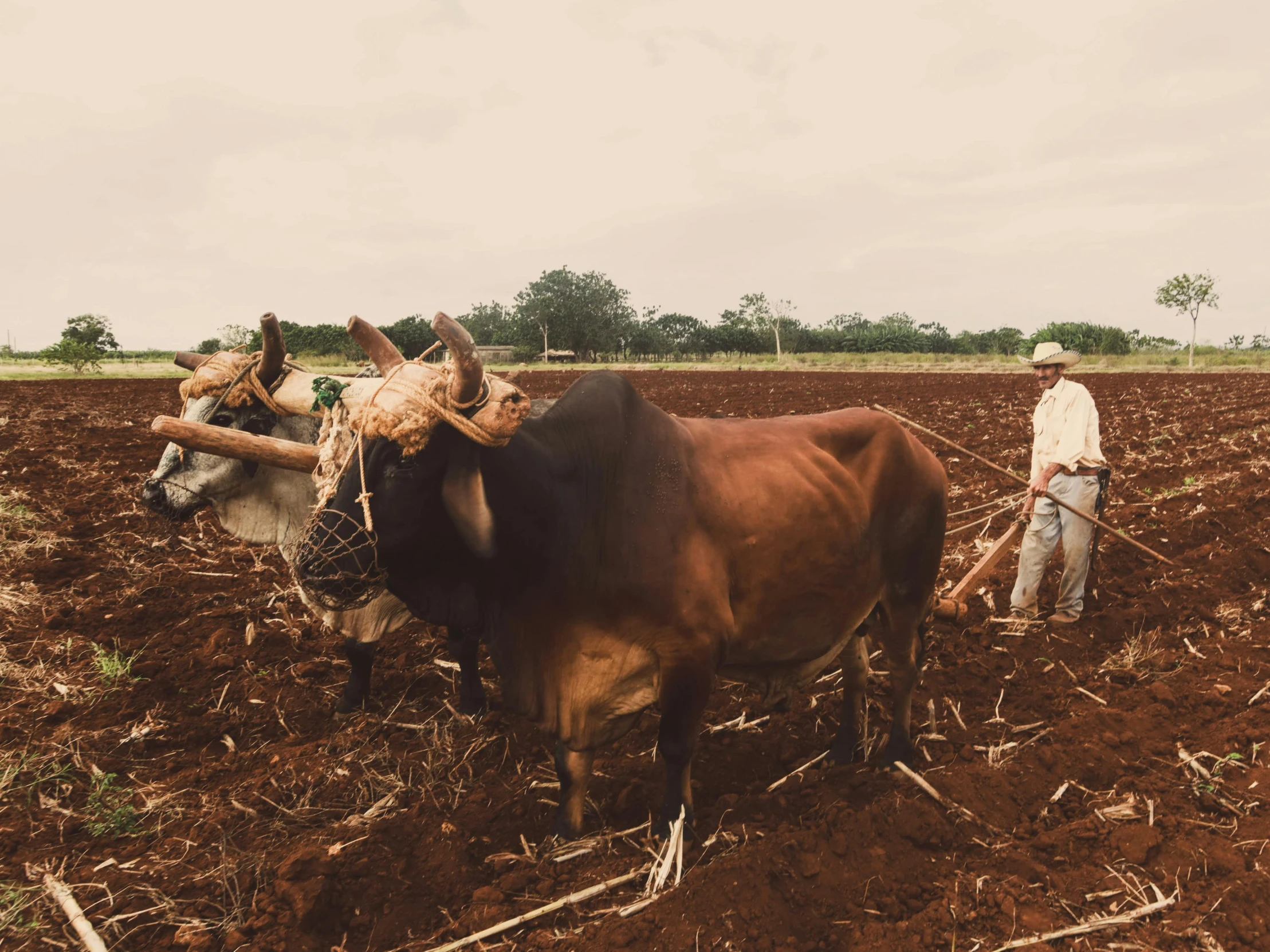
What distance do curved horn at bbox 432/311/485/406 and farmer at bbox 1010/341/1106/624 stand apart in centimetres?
490

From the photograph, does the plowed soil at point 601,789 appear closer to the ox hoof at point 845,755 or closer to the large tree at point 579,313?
the ox hoof at point 845,755

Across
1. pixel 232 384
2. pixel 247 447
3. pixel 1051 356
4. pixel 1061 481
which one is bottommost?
pixel 1061 481

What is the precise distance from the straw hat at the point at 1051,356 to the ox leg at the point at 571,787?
15.4 ft

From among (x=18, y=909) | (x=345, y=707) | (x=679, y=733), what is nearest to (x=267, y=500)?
(x=345, y=707)

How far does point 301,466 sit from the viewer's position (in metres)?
3.23

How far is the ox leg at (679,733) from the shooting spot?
326 cm

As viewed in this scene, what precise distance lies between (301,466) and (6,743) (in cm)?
291

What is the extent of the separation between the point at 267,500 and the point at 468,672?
169cm

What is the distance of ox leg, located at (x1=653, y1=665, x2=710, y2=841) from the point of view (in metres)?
3.26

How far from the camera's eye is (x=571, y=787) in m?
3.56

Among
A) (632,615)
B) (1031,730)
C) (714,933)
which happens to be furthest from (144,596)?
(1031,730)

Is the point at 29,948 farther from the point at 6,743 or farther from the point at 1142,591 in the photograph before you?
the point at 1142,591

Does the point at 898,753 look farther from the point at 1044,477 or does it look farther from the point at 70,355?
the point at 70,355

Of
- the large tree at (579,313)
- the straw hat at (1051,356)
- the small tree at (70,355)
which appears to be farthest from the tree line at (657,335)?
the straw hat at (1051,356)
